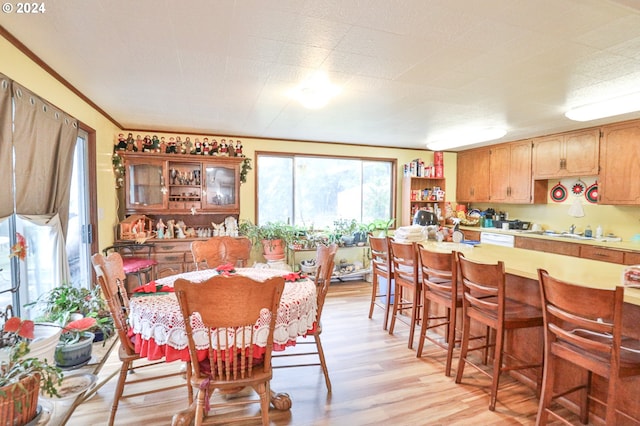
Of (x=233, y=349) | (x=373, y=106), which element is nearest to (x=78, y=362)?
(x=233, y=349)

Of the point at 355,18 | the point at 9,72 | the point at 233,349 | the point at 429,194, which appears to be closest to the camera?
the point at 233,349

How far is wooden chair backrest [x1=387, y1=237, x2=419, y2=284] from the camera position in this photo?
2824 mm

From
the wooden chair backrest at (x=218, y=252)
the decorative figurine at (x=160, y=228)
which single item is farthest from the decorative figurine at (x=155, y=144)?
the wooden chair backrest at (x=218, y=252)

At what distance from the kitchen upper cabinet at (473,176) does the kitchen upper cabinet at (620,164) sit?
5.56 ft

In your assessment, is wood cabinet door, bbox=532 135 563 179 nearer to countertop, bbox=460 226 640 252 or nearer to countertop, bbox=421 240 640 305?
countertop, bbox=460 226 640 252

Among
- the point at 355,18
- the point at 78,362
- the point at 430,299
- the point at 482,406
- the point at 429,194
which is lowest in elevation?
the point at 482,406

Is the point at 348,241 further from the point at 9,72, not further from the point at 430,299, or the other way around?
the point at 9,72

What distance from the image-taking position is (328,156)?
17.7 feet

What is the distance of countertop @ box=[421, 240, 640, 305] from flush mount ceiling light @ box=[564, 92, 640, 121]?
1.61 m

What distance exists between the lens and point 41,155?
87.3 inches

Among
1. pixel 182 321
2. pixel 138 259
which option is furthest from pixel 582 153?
pixel 138 259

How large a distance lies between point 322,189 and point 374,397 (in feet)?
12.3

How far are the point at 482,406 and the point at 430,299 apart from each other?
807mm

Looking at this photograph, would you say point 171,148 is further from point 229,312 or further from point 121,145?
point 229,312
